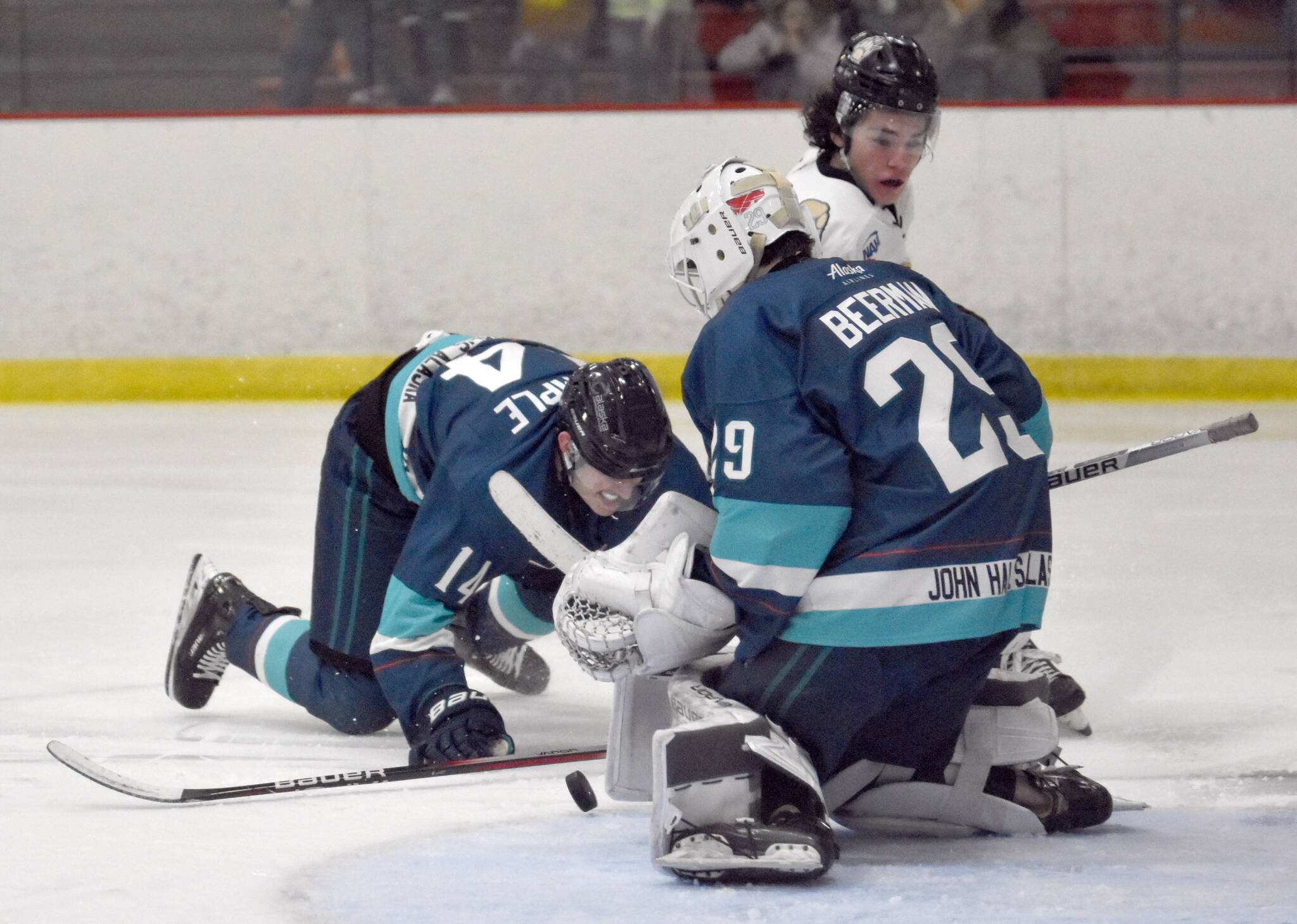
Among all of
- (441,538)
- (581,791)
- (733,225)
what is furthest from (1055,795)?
(441,538)

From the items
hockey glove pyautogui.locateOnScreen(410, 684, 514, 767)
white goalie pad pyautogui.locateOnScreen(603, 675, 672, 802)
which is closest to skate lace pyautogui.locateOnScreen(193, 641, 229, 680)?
hockey glove pyautogui.locateOnScreen(410, 684, 514, 767)

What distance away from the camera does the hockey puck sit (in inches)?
96.0

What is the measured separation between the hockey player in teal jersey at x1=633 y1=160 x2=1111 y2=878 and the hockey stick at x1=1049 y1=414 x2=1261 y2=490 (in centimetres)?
63

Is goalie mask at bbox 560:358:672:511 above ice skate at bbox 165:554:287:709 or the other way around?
above

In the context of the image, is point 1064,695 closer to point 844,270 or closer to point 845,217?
point 845,217

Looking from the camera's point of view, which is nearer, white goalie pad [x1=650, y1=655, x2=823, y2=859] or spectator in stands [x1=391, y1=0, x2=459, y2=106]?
white goalie pad [x1=650, y1=655, x2=823, y2=859]

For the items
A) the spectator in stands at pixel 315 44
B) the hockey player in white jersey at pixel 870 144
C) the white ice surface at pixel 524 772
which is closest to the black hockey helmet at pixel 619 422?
the white ice surface at pixel 524 772

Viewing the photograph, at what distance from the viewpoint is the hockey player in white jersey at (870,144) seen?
10.6 ft

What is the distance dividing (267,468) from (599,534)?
10.4 ft

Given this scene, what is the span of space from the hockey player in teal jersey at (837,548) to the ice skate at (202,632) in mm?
1213

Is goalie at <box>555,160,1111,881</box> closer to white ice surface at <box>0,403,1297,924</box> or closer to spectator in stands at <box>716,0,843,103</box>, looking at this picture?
white ice surface at <box>0,403,1297,924</box>

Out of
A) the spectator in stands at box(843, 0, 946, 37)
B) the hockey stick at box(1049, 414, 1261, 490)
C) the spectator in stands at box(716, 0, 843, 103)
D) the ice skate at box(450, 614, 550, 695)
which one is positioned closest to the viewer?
the hockey stick at box(1049, 414, 1261, 490)

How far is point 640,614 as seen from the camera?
2229 mm

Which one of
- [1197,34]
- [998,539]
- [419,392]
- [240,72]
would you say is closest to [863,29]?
[1197,34]
